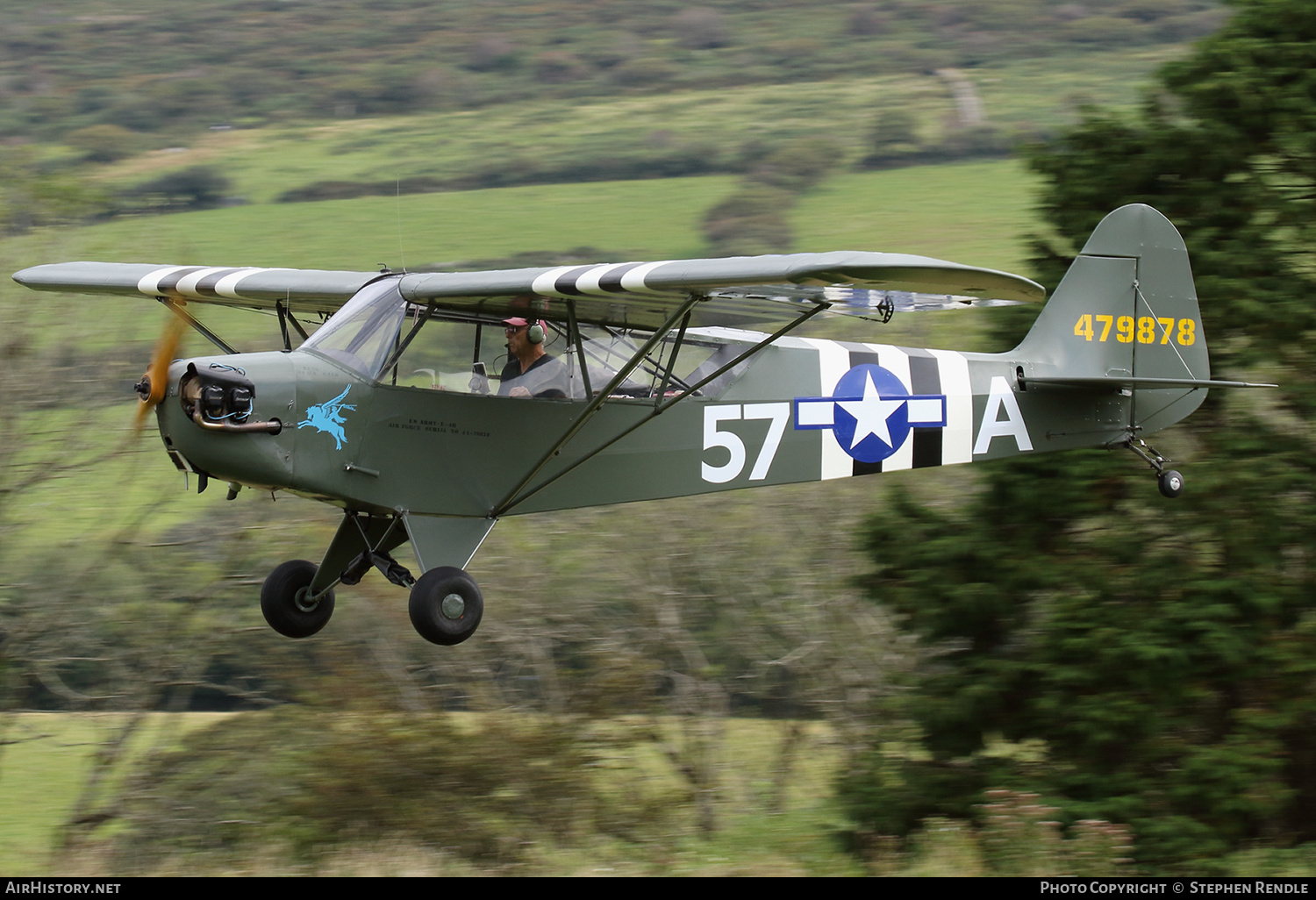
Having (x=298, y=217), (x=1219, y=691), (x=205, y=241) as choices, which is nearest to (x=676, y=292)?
(x=1219, y=691)

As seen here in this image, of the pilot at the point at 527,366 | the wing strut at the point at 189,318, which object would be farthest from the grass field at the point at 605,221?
the pilot at the point at 527,366

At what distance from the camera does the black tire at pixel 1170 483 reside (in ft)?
31.3

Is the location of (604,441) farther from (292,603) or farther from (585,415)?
(292,603)

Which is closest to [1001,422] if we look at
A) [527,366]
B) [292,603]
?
[527,366]

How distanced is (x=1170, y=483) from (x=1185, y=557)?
6.68 ft

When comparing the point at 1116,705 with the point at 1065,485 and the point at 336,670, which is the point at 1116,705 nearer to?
the point at 1065,485

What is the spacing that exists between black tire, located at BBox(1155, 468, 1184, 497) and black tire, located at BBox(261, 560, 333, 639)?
6095 millimetres

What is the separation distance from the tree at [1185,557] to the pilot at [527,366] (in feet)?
18.6

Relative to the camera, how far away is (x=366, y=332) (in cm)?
743

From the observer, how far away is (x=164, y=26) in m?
58.5

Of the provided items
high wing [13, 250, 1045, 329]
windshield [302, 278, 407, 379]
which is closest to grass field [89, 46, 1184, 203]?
high wing [13, 250, 1045, 329]

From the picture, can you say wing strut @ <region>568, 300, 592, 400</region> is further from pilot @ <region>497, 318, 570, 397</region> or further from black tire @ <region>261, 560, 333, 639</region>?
black tire @ <region>261, 560, 333, 639</region>

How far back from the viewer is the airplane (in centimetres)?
679

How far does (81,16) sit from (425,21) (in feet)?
52.3
